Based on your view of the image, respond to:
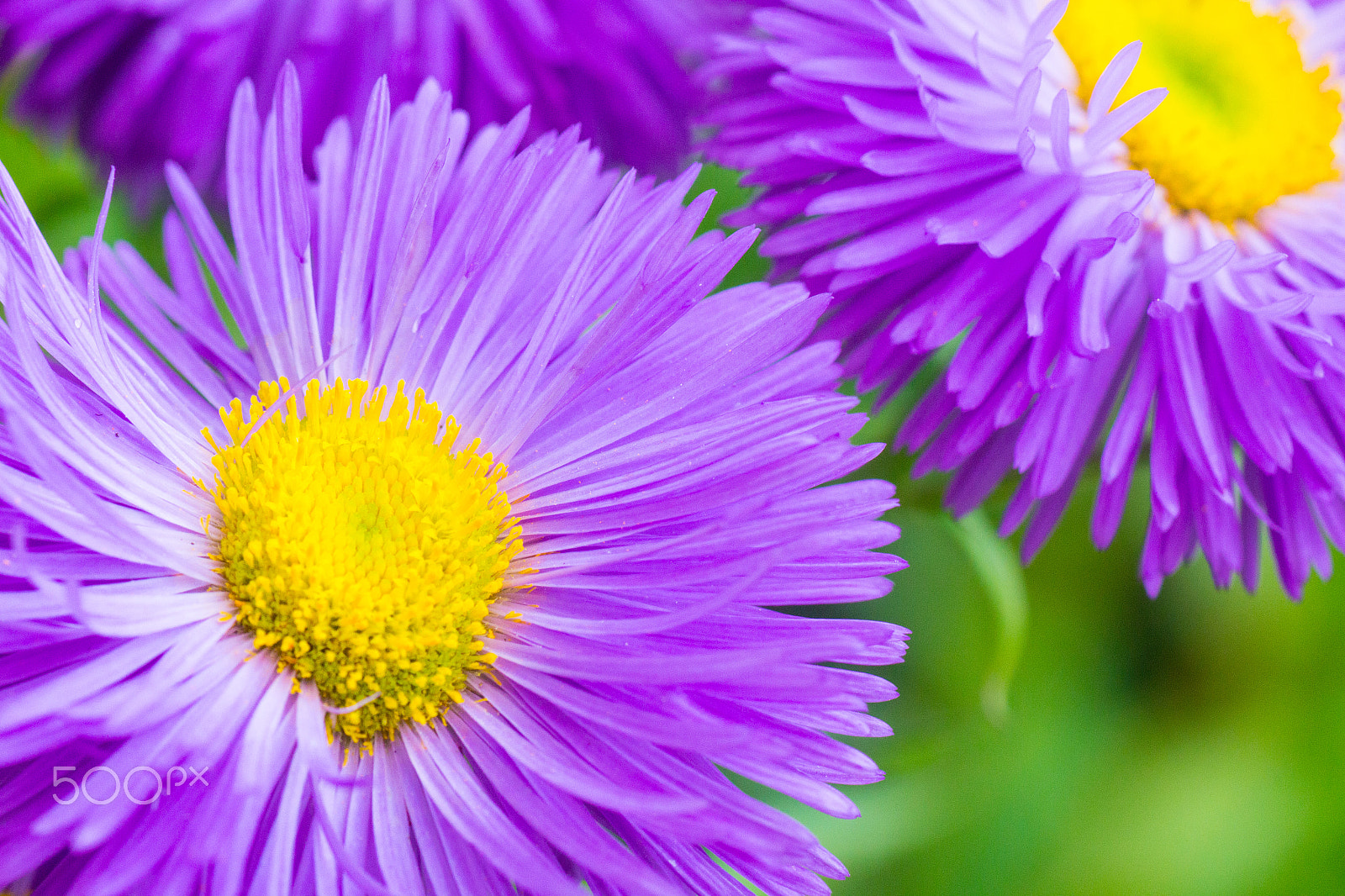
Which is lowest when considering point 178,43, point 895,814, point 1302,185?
point 895,814

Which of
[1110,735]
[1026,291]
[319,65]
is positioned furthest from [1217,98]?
[1110,735]

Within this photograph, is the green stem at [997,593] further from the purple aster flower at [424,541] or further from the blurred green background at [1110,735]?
the purple aster flower at [424,541]

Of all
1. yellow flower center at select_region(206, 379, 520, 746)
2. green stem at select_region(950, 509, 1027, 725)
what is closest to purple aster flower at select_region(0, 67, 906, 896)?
yellow flower center at select_region(206, 379, 520, 746)

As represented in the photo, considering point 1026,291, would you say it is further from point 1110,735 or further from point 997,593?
point 1110,735

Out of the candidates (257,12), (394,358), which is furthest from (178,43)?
(394,358)

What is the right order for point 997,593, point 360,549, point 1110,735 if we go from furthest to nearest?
1. point 1110,735
2. point 997,593
3. point 360,549

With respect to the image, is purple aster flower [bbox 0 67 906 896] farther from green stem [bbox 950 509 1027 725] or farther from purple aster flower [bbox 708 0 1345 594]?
green stem [bbox 950 509 1027 725]

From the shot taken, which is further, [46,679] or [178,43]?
[178,43]

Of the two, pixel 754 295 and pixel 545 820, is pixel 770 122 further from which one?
pixel 545 820
